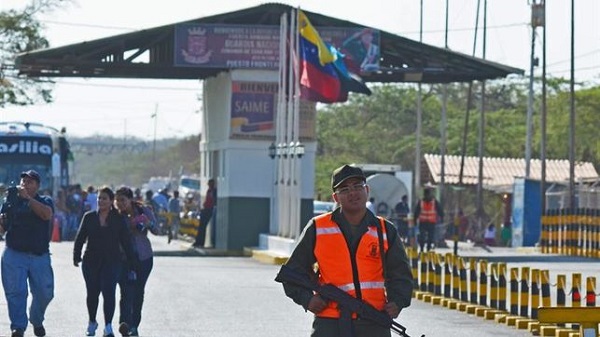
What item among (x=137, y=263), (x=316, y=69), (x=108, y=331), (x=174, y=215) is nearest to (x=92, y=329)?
(x=108, y=331)

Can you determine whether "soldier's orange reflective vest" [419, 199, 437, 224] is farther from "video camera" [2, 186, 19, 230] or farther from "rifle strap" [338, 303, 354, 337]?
"rifle strap" [338, 303, 354, 337]

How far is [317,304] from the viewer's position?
33.7 feet

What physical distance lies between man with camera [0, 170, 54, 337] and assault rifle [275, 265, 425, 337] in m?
7.48

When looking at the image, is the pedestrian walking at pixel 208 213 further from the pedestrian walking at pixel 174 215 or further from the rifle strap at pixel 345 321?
the rifle strap at pixel 345 321

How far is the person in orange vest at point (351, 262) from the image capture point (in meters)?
10.3

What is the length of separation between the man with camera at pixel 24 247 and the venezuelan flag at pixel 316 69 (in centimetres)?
2083

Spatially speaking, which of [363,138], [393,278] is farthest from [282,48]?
[363,138]

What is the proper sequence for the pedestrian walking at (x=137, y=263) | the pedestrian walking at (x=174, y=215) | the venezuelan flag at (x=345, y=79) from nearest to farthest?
the pedestrian walking at (x=137, y=263), the venezuelan flag at (x=345, y=79), the pedestrian walking at (x=174, y=215)

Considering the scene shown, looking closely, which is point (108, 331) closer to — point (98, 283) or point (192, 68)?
point (98, 283)

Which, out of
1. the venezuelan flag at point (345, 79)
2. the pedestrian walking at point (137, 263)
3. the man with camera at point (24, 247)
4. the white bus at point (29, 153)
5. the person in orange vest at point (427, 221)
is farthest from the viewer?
the white bus at point (29, 153)

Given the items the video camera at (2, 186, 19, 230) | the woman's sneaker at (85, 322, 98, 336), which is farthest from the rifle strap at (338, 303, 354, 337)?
the woman's sneaker at (85, 322, 98, 336)

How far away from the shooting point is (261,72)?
41.8 metres

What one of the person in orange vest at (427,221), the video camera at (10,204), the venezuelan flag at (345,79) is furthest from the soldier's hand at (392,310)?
the person in orange vest at (427,221)

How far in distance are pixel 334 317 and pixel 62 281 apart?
18661 millimetres
